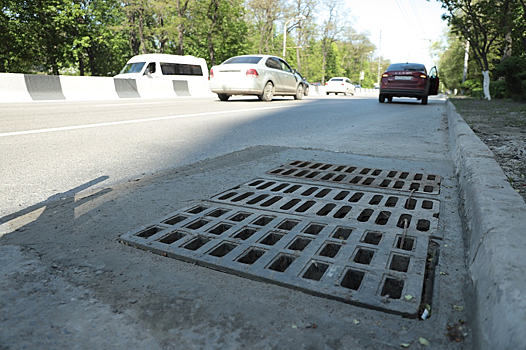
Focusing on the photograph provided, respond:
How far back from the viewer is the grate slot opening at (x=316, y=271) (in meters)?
1.79

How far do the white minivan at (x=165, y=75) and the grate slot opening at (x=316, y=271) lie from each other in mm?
15903

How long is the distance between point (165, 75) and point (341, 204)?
19.4 meters

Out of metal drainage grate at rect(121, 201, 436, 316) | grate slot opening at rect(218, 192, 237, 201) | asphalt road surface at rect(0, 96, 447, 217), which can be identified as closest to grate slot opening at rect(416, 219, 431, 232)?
metal drainage grate at rect(121, 201, 436, 316)

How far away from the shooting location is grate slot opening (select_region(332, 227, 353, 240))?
2.21 meters

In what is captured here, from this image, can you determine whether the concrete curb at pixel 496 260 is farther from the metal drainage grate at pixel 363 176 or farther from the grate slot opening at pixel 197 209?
the grate slot opening at pixel 197 209

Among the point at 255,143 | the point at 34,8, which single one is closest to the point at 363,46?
the point at 34,8

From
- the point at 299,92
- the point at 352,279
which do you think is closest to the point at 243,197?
the point at 352,279

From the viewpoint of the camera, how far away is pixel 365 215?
8.37 feet

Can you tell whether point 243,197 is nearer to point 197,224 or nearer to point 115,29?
point 197,224

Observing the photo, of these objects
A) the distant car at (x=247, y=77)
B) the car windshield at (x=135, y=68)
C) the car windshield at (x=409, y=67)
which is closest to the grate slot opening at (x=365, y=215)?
the distant car at (x=247, y=77)

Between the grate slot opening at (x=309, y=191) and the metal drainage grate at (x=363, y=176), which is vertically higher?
the grate slot opening at (x=309, y=191)

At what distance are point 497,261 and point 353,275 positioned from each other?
0.59 meters

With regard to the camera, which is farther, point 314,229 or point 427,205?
point 427,205

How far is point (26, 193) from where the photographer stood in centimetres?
298
